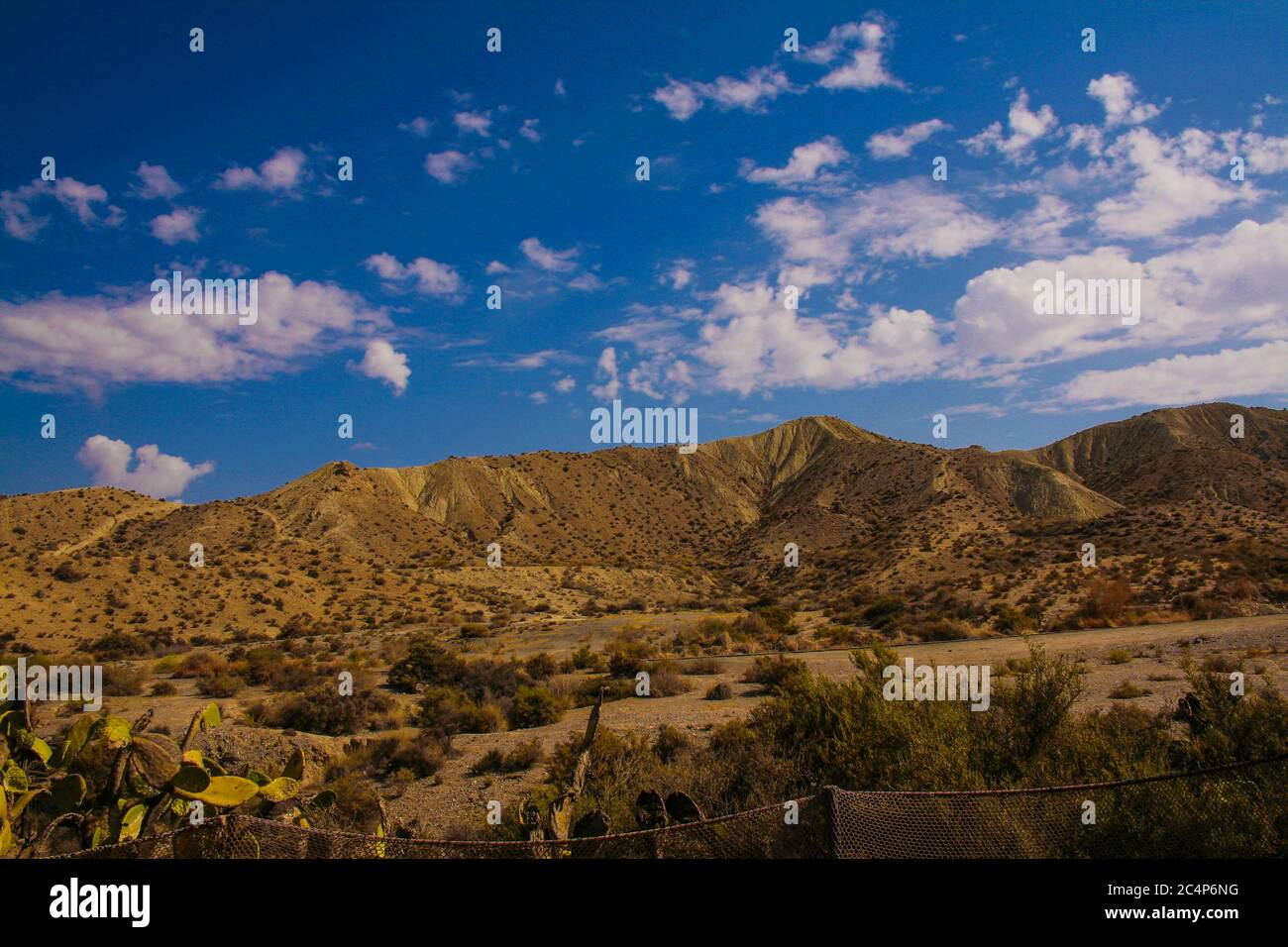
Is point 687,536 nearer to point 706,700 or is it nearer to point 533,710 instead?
point 706,700

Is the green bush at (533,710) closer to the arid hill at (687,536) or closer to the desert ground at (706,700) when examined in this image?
the desert ground at (706,700)

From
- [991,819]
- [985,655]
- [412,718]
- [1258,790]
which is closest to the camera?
[991,819]

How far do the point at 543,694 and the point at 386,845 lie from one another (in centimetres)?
1400

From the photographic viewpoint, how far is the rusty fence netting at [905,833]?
462 cm

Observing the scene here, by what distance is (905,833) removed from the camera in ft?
16.5

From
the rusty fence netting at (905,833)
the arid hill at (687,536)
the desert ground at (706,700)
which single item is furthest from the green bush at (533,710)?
the arid hill at (687,536)

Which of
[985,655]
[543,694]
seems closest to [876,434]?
[985,655]

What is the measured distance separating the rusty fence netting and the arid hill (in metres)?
26.5

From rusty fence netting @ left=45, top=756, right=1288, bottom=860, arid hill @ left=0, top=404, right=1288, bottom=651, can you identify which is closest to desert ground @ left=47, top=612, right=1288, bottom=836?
rusty fence netting @ left=45, top=756, right=1288, bottom=860

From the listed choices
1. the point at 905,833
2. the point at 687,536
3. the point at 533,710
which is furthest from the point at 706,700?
the point at 687,536

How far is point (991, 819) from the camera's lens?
5234mm

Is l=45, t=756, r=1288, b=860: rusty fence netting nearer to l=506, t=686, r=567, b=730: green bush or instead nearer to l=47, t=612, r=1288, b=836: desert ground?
l=47, t=612, r=1288, b=836: desert ground

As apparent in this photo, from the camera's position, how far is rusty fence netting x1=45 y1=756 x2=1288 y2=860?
15.2ft
